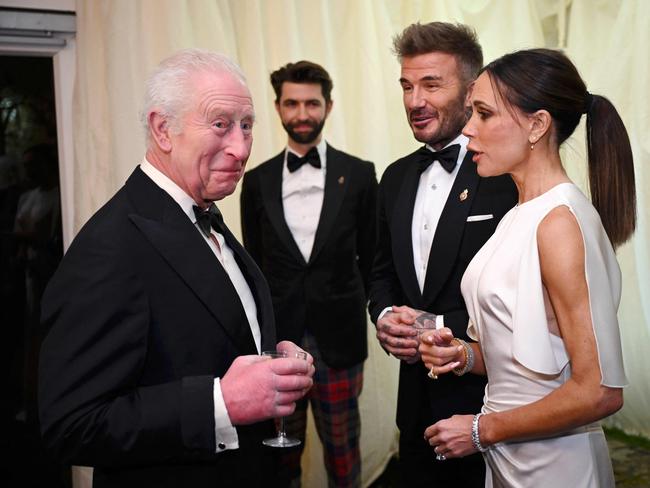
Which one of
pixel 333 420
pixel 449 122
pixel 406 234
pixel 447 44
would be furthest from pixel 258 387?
pixel 333 420

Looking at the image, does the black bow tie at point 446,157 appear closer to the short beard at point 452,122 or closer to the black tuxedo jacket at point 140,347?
the short beard at point 452,122

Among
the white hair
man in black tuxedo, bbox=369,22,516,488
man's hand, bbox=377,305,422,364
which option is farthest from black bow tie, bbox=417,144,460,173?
the white hair

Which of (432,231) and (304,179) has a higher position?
(304,179)

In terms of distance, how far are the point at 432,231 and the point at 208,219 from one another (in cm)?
96

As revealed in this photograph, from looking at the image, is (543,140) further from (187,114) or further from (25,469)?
(25,469)

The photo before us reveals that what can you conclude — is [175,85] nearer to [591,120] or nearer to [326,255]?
[591,120]

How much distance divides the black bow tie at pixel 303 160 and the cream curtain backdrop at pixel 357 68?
0.38 meters

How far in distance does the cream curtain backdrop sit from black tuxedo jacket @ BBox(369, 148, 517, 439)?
1.31 meters

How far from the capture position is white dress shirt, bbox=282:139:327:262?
10.2ft

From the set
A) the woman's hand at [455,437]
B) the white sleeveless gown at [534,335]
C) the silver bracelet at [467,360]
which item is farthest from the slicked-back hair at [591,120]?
the woman's hand at [455,437]

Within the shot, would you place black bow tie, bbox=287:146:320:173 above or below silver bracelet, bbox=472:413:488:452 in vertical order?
above

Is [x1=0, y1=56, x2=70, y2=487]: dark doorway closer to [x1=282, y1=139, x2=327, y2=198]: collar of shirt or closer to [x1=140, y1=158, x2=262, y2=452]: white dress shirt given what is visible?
[x1=282, y1=139, x2=327, y2=198]: collar of shirt

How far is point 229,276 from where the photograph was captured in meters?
1.54

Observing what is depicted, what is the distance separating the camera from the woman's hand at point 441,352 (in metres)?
1.82
